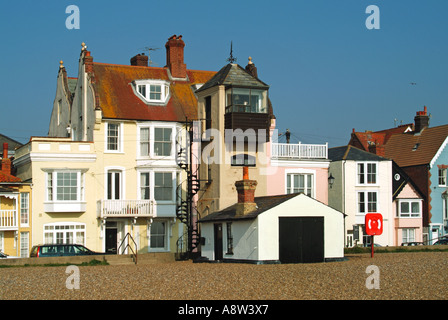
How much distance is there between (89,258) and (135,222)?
7906 millimetres

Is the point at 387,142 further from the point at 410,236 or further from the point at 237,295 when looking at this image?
the point at 237,295

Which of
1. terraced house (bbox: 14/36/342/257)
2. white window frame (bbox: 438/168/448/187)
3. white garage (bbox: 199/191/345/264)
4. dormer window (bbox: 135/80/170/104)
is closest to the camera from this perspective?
white garage (bbox: 199/191/345/264)

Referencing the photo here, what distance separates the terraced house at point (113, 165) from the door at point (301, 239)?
40.4ft

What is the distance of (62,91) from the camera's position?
5212 centimetres

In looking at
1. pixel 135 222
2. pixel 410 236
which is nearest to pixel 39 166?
pixel 135 222

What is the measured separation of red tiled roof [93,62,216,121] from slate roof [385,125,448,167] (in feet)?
73.2

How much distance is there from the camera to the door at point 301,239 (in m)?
34.7

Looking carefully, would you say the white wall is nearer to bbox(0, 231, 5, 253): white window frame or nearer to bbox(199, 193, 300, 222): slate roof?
bbox(199, 193, 300, 222): slate roof

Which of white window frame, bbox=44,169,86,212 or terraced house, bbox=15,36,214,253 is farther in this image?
terraced house, bbox=15,36,214,253

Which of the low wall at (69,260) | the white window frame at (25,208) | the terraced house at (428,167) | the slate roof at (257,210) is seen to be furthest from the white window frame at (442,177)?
the white window frame at (25,208)

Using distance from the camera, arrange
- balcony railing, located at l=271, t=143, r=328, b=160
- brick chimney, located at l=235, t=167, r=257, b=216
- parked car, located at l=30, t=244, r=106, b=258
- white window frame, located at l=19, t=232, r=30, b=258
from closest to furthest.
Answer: brick chimney, located at l=235, t=167, r=257, b=216, parked car, located at l=30, t=244, r=106, b=258, white window frame, located at l=19, t=232, r=30, b=258, balcony railing, located at l=271, t=143, r=328, b=160

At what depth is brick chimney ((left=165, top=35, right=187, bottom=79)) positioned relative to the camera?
167ft

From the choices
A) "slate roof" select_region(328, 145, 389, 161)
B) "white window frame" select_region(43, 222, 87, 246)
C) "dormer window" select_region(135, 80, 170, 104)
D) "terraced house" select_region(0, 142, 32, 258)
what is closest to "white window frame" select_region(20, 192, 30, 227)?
"terraced house" select_region(0, 142, 32, 258)

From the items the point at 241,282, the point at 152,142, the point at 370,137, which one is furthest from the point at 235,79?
the point at 370,137
